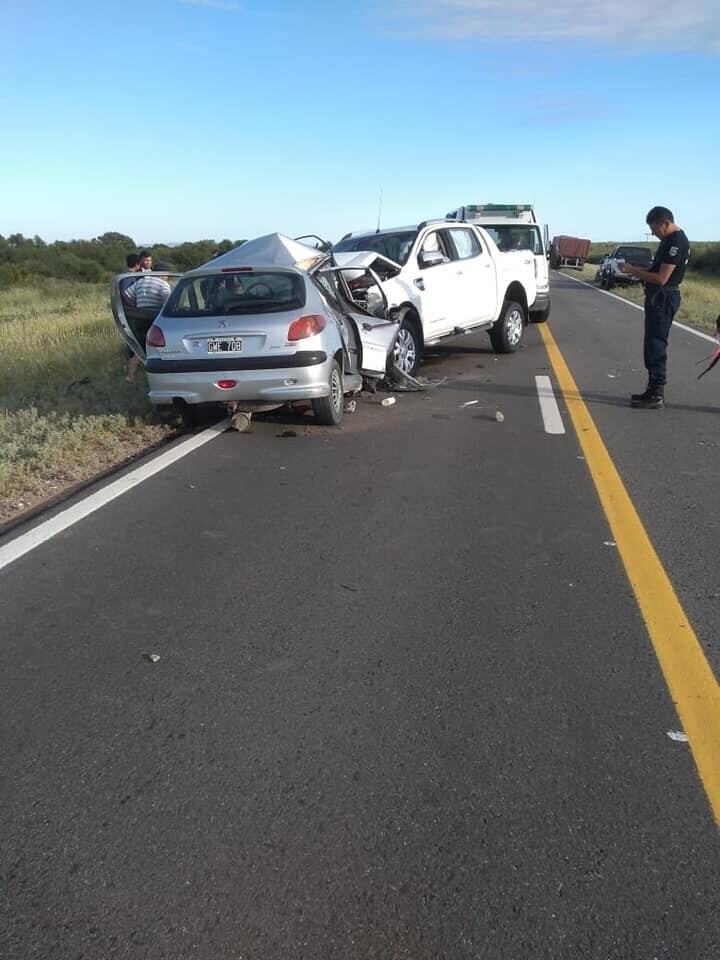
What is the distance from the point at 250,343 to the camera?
25.6 feet

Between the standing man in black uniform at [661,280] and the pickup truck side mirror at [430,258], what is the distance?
9.01 feet

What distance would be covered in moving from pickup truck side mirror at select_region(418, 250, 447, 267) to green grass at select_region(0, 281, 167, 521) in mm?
3843

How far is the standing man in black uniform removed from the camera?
8.44 metres

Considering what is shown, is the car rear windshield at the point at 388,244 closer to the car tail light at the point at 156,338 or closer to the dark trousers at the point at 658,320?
the dark trousers at the point at 658,320

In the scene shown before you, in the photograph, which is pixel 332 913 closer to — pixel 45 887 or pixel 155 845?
pixel 155 845

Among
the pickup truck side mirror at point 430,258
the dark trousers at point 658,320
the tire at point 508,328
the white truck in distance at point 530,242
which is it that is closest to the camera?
the dark trousers at point 658,320

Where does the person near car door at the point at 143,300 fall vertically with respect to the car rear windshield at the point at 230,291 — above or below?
below

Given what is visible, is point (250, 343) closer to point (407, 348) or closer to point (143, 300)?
point (143, 300)

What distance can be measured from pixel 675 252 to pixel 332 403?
3686mm

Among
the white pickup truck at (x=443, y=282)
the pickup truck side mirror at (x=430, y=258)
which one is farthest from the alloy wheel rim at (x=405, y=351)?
the pickup truck side mirror at (x=430, y=258)

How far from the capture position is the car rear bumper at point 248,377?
25.5ft

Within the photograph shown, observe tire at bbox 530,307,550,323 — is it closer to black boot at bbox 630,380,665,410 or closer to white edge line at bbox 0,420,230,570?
black boot at bbox 630,380,665,410

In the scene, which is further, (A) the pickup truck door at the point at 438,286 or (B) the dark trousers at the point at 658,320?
(A) the pickup truck door at the point at 438,286

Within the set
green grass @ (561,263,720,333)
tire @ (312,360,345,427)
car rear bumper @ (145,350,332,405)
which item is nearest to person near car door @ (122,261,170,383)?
car rear bumper @ (145,350,332,405)
